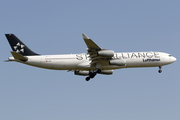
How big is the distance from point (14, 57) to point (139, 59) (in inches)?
909

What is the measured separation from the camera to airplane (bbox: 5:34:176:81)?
53.8 meters

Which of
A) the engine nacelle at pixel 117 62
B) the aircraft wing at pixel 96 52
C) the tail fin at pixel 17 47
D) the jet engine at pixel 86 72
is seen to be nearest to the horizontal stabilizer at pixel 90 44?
the aircraft wing at pixel 96 52

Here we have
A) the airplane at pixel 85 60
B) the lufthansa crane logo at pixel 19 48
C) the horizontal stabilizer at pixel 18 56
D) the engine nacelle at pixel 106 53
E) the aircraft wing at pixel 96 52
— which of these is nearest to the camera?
the aircraft wing at pixel 96 52

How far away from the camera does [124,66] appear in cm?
5647

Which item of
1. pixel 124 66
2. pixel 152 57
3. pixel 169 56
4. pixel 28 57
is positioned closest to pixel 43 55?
pixel 28 57

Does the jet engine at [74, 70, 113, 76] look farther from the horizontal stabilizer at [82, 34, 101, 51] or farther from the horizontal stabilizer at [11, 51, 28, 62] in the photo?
the horizontal stabilizer at [11, 51, 28, 62]

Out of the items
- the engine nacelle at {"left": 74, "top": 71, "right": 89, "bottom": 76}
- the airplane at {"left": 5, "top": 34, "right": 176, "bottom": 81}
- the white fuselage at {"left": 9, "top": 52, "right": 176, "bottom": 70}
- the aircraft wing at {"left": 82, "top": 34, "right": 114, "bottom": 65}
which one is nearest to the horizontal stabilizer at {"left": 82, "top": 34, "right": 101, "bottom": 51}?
the aircraft wing at {"left": 82, "top": 34, "right": 114, "bottom": 65}

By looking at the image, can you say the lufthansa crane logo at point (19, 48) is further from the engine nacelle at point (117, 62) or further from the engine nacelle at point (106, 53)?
the engine nacelle at point (117, 62)

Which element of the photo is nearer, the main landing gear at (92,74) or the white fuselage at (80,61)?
the white fuselage at (80,61)

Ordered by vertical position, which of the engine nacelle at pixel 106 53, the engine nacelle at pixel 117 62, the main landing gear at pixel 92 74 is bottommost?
the main landing gear at pixel 92 74

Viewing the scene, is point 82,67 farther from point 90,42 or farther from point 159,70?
point 159,70

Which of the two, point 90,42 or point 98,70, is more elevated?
point 90,42

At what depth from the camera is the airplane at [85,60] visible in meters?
53.8

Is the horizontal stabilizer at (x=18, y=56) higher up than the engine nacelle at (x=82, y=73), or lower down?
higher up
